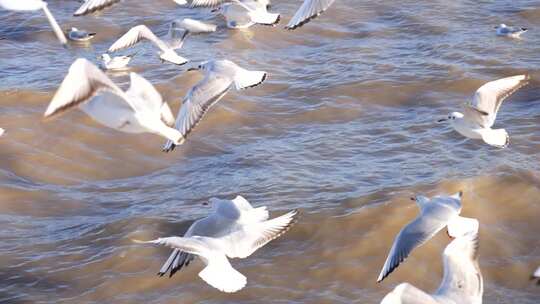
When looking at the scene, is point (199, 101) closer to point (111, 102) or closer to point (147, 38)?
point (111, 102)

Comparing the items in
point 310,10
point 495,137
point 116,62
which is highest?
point 310,10

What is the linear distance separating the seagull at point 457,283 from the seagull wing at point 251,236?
1.14 meters

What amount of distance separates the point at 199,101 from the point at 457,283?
9.40 ft

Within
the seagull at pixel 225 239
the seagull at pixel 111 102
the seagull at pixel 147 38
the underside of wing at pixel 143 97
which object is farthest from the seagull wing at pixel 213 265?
the seagull at pixel 147 38

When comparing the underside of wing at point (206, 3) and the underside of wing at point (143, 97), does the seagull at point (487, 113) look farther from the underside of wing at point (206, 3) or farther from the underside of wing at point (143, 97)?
the underside of wing at point (206, 3)

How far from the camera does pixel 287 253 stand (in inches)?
300

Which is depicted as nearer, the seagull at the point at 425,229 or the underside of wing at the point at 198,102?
the seagull at the point at 425,229

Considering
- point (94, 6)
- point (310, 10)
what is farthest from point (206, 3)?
point (94, 6)

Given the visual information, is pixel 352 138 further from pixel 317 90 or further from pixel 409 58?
pixel 409 58

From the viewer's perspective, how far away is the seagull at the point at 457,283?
18.3 feet

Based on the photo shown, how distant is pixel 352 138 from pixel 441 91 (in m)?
1.67

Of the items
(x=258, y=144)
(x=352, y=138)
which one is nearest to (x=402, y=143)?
(x=352, y=138)

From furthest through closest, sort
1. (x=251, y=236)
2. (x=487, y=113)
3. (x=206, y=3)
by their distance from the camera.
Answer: (x=206, y=3) < (x=487, y=113) < (x=251, y=236)

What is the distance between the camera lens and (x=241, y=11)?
41.5ft
